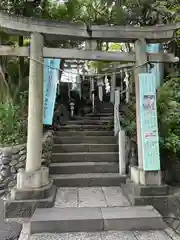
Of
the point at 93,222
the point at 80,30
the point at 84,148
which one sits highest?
the point at 80,30

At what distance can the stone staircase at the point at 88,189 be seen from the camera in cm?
376

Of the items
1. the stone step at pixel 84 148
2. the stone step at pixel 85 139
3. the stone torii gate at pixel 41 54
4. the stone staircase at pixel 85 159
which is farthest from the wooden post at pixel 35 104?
the stone step at pixel 85 139

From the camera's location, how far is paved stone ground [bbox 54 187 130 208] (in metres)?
4.54

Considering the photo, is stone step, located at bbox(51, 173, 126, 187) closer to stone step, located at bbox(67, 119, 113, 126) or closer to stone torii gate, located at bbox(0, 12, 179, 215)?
stone torii gate, located at bbox(0, 12, 179, 215)

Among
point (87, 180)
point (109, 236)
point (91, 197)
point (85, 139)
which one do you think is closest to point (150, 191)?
point (91, 197)

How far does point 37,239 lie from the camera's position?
3.46m

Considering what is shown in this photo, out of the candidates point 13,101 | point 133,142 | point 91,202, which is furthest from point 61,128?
point 91,202

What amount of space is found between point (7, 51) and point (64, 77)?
8.36 metres

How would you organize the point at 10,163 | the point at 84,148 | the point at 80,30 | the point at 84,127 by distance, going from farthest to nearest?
the point at 84,127
the point at 84,148
the point at 10,163
the point at 80,30

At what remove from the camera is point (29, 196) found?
4402 mm

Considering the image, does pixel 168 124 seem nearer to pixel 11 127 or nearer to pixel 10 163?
pixel 10 163

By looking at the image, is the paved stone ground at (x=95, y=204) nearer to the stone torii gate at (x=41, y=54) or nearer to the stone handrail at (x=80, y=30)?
the stone torii gate at (x=41, y=54)

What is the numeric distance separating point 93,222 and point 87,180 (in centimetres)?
193

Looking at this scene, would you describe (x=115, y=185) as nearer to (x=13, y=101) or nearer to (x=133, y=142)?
(x=133, y=142)
